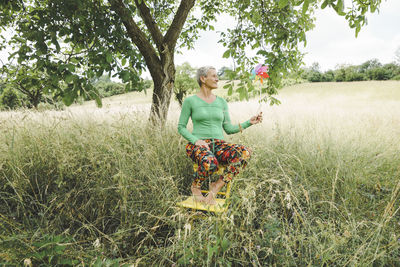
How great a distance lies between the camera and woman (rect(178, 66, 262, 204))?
2031mm

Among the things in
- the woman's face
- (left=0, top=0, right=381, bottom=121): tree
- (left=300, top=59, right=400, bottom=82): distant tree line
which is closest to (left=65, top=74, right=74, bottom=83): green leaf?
(left=0, top=0, right=381, bottom=121): tree

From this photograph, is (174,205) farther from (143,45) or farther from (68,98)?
(143,45)

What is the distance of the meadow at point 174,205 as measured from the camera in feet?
4.59

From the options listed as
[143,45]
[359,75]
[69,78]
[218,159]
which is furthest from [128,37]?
[359,75]

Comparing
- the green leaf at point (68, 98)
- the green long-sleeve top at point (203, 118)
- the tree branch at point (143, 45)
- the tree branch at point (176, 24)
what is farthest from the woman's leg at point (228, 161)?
the tree branch at point (176, 24)

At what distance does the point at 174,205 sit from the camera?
192 cm

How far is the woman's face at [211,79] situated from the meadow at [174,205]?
73cm

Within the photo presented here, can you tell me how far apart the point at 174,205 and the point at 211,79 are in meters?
1.42

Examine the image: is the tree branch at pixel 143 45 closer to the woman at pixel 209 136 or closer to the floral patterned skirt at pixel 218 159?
the woman at pixel 209 136

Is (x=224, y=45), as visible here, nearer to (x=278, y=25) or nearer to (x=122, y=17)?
(x=278, y=25)

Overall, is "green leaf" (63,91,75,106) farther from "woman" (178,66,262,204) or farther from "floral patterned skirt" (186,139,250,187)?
"floral patterned skirt" (186,139,250,187)

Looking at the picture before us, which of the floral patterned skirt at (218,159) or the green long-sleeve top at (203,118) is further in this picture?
the green long-sleeve top at (203,118)

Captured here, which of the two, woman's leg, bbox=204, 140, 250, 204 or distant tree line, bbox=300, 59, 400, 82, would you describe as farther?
distant tree line, bbox=300, 59, 400, 82

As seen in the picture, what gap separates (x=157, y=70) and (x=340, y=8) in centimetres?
281
